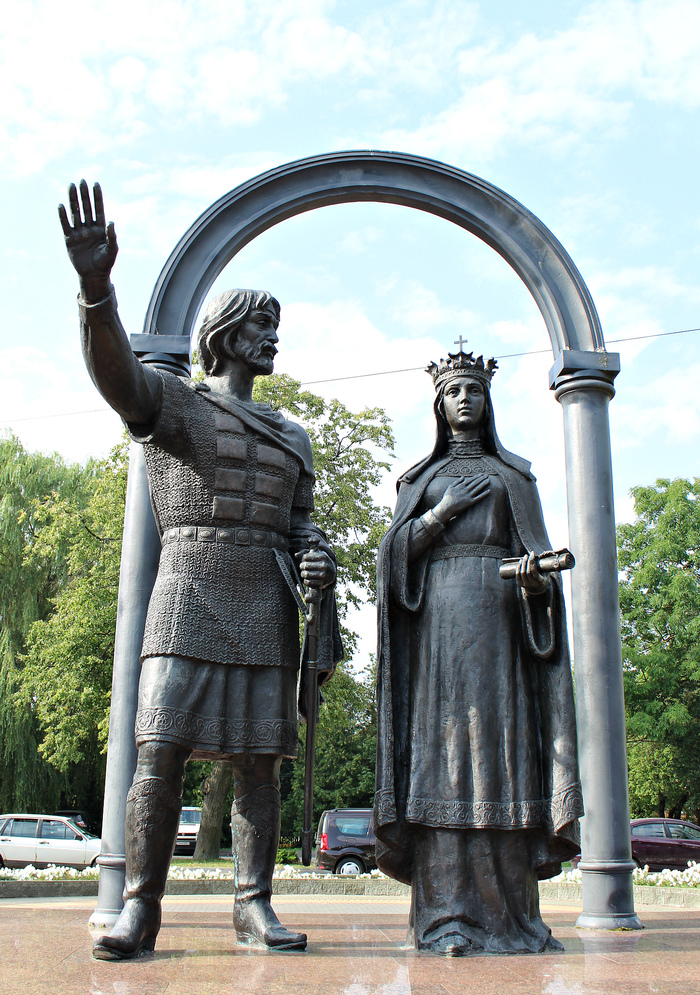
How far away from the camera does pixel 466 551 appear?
5082 mm

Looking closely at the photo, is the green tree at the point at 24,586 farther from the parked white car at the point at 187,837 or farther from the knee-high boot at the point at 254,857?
the knee-high boot at the point at 254,857

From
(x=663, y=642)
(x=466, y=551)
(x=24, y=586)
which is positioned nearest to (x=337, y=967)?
(x=466, y=551)

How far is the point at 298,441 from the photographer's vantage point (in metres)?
5.08

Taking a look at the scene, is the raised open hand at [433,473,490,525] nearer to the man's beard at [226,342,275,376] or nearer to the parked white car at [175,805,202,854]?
the man's beard at [226,342,275,376]

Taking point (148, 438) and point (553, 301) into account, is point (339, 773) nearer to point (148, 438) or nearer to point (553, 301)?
point (553, 301)

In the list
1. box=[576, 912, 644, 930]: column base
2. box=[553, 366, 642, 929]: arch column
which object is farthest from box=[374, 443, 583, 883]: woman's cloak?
box=[553, 366, 642, 929]: arch column

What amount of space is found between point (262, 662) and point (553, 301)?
4.61 meters

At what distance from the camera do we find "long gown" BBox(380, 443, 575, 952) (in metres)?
4.59

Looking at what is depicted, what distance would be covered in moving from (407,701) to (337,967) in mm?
1508

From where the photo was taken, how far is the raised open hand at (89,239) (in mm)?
3863

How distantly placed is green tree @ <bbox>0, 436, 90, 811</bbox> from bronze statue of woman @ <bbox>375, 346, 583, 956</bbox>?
20993mm

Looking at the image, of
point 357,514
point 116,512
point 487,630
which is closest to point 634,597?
point 357,514

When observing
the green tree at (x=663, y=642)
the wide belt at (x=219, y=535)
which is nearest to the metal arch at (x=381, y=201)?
the wide belt at (x=219, y=535)

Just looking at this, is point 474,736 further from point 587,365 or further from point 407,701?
point 587,365
